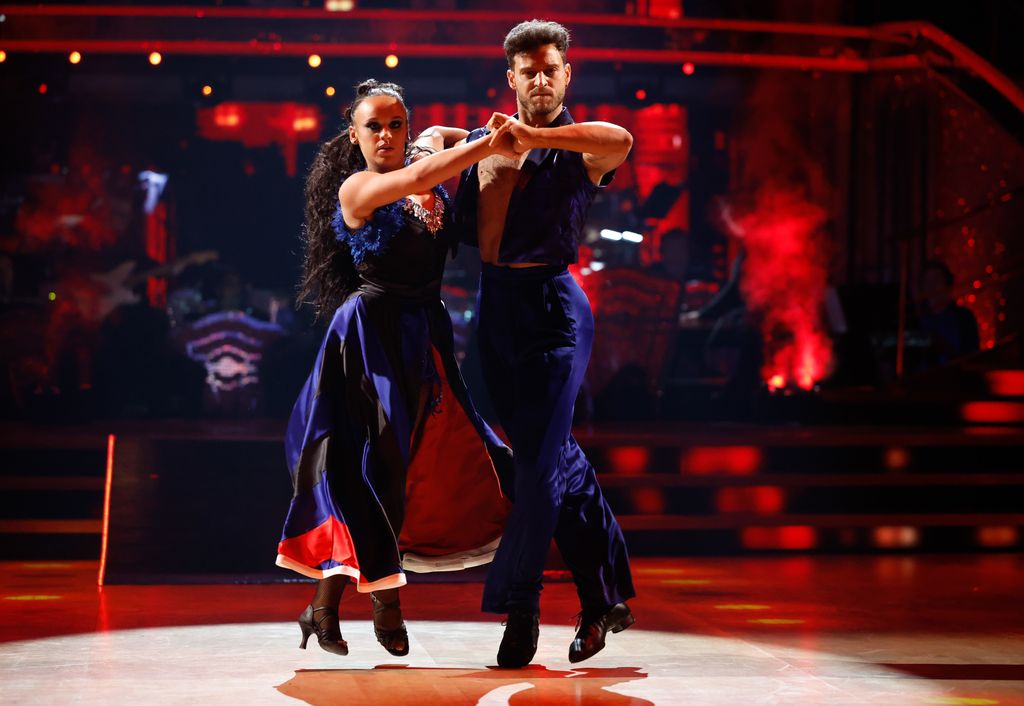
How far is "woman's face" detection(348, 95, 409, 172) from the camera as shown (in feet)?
10.7

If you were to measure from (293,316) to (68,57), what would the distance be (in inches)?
104

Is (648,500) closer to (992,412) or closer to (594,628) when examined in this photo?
(992,412)

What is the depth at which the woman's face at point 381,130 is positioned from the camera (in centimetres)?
327

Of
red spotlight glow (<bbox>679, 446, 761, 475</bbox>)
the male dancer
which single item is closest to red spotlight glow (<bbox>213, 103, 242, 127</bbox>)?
red spotlight glow (<bbox>679, 446, 761, 475</bbox>)

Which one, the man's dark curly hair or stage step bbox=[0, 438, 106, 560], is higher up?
the man's dark curly hair

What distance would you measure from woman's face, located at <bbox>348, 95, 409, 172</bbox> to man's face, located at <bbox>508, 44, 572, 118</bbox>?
299mm

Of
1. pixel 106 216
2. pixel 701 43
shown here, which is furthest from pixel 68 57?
pixel 701 43

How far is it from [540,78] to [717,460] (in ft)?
10.9

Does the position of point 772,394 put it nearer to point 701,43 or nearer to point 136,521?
point 701,43

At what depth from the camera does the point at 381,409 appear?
130 inches

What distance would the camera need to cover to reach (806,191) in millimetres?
10688

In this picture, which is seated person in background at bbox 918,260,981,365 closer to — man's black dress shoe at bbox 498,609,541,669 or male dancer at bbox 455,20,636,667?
Answer: male dancer at bbox 455,20,636,667

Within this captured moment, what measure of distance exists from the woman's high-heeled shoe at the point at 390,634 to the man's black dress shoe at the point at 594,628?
1.37 ft

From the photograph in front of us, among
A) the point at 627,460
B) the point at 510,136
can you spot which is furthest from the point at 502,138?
the point at 627,460
